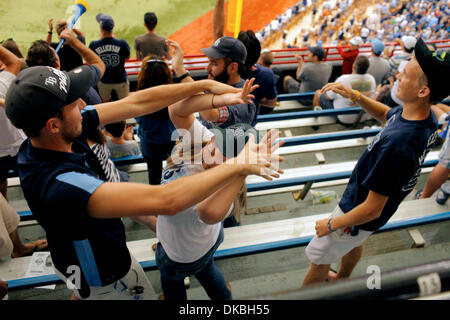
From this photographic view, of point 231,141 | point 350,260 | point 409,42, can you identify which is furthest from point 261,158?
point 409,42

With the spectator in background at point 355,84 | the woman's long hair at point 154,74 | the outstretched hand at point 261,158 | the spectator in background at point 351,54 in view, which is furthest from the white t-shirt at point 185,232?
the spectator in background at point 351,54

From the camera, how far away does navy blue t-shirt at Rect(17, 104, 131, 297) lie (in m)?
1.00

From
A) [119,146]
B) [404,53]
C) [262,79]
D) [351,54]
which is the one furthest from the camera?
[351,54]

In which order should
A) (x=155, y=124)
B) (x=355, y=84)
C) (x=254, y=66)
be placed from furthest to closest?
1. (x=355, y=84)
2. (x=254, y=66)
3. (x=155, y=124)

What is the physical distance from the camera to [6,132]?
2174mm

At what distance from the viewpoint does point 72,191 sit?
986mm

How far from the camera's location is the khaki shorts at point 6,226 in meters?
1.72

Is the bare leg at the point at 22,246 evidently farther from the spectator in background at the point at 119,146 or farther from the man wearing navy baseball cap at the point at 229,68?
the man wearing navy baseball cap at the point at 229,68

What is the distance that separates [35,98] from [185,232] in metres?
0.80

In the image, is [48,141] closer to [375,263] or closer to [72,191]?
[72,191]

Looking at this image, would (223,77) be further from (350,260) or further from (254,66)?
(350,260)

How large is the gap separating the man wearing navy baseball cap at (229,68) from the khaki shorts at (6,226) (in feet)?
4.31
